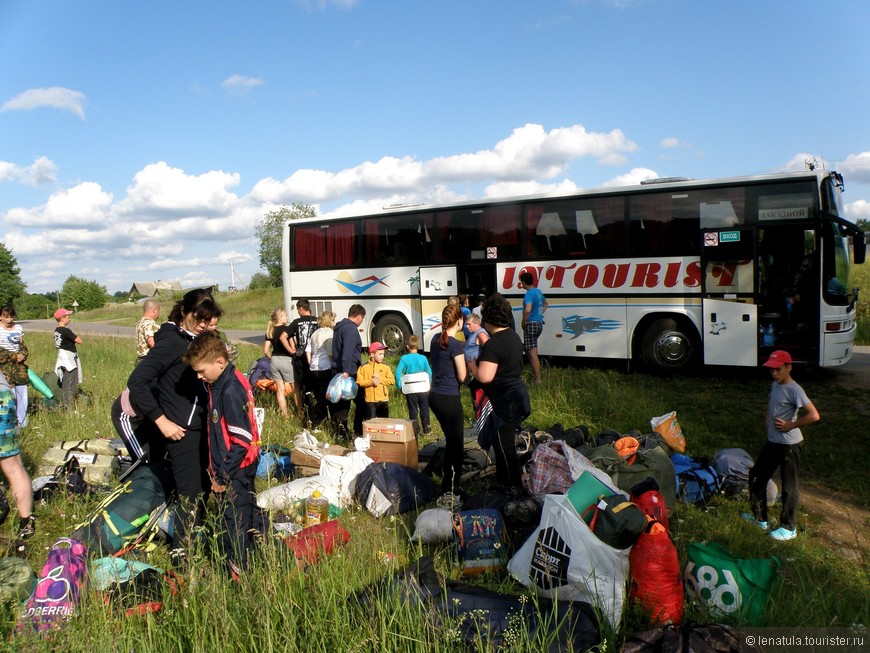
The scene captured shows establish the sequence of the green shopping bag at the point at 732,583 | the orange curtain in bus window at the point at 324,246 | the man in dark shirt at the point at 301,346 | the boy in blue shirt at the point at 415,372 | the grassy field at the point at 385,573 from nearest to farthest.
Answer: the grassy field at the point at 385,573 < the green shopping bag at the point at 732,583 < the boy in blue shirt at the point at 415,372 < the man in dark shirt at the point at 301,346 < the orange curtain in bus window at the point at 324,246

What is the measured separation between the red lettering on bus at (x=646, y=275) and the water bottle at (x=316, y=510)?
7811 millimetres

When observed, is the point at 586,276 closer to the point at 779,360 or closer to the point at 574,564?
the point at 779,360

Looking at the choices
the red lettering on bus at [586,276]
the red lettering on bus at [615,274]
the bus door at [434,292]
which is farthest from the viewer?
the bus door at [434,292]

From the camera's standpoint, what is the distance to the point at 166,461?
519 centimetres

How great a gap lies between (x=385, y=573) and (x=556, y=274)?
29.8 feet

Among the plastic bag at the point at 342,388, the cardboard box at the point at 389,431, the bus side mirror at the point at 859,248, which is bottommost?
the cardboard box at the point at 389,431

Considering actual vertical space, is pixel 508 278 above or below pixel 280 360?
above

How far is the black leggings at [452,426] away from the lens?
6012mm

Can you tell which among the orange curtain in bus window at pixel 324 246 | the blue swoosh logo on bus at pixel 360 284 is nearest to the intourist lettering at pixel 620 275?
the blue swoosh logo on bus at pixel 360 284

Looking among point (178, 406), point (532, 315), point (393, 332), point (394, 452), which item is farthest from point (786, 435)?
point (393, 332)

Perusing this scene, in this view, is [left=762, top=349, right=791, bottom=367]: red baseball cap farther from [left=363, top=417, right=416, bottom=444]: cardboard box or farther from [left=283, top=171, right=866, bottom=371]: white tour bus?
[left=283, top=171, right=866, bottom=371]: white tour bus

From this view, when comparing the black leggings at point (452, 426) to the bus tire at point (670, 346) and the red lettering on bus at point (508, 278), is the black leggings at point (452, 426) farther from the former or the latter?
the red lettering on bus at point (508, 278)

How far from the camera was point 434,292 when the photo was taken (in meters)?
13.7

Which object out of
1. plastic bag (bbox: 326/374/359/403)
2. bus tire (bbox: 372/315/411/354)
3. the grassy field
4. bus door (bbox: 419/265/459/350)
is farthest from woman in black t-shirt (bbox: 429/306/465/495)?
bus tire (bbox: 372/315/411/354)
